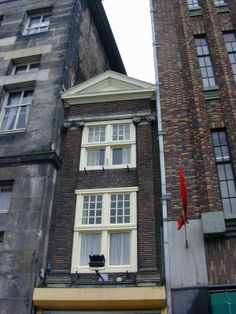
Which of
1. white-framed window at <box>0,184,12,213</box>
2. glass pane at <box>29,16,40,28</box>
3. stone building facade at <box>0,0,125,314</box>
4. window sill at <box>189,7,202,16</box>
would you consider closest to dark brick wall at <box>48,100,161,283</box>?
stone building facade at <box>0,0,125,314</box>

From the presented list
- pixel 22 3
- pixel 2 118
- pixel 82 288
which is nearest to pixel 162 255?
pixel 82 288

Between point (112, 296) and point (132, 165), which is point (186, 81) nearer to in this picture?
point (132, 165)

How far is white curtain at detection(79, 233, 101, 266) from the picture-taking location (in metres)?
12.0

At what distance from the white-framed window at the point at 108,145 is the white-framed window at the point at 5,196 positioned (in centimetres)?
292

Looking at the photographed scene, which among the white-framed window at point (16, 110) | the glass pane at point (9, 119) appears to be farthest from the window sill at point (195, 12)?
the glass pane at point (9, 119)

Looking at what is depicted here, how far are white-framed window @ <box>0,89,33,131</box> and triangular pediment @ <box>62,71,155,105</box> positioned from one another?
6.60ft

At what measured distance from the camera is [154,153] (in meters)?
13.6

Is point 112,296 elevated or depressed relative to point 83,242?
depressed

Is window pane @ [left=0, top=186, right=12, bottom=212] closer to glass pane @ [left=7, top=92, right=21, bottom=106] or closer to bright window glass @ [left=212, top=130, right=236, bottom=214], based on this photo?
glass pane @ [left=7, top=92, right=21, bottom=106]

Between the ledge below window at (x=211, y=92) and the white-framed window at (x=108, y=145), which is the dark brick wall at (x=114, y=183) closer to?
the white-framed window at (x=108, y=145)

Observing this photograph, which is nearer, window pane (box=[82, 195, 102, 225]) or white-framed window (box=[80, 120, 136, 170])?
window pane (box=[82, 195, 102, 225])

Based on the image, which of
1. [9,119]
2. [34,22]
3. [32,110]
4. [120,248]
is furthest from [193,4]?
[120,248]

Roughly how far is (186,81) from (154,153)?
3443 mm

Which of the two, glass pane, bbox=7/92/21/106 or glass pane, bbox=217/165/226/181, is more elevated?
glass pane, bbox=7/92/21/106
